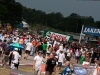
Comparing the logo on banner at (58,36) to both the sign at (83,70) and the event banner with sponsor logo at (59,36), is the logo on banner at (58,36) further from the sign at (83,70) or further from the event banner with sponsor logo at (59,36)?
the sign at (83,70)

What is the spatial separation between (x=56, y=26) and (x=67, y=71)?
135395 millimetres

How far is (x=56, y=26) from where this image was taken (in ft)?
490

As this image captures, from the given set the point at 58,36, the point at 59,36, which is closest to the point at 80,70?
the point at 59,36

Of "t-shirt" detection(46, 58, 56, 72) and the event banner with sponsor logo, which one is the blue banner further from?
"t-shirt" detection(46, 58, 56, 72)

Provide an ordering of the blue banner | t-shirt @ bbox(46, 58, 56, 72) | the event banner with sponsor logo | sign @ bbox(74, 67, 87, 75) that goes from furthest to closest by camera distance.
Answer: the event banner with sponsor logo, the blue banner, t-shirt @ bbox(46, 58, 56, 72), sign @ bbox(74, 67, 87, 75)

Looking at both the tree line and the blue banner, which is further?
the tree line

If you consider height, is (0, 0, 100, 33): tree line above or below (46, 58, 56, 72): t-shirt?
above

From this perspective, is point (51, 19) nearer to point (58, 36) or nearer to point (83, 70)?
point (58, 36)

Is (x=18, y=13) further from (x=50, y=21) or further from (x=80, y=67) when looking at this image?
(x=80, y=67)

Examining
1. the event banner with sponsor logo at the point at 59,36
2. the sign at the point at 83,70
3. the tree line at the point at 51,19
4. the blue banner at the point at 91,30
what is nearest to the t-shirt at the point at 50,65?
the sign at the point at 83,70

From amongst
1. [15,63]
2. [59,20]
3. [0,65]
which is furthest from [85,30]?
[59,20]

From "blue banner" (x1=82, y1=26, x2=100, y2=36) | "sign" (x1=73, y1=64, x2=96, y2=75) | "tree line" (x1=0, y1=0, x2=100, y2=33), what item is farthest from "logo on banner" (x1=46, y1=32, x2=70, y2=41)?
"tree line" (x1=0, y1=0, x2=100, y2=33)

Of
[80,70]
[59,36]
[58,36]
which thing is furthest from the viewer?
[58,36]

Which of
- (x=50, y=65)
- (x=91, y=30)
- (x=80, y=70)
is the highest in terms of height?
(x=91, y=30)
